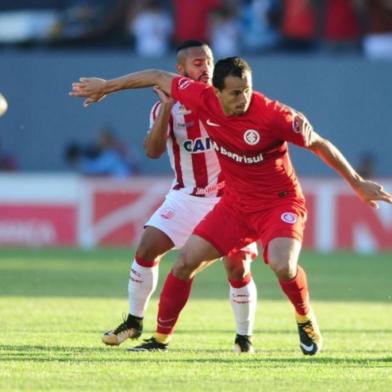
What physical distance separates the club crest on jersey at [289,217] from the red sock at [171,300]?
2.94 feet

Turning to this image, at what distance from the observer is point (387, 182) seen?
2264 cm

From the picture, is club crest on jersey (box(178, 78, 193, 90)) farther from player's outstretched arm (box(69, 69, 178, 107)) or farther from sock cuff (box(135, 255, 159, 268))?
sock cuff (box(135, 255, 159, 268))

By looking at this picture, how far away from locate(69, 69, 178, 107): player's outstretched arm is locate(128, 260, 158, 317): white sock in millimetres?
1390

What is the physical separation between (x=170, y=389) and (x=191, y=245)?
201 centimetres

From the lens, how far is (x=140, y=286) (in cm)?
1059

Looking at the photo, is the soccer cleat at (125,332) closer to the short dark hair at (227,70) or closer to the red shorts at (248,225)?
the red shorts at (248,225)

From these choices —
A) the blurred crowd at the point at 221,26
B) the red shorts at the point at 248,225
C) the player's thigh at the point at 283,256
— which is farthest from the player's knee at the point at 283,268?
the blurred crowd at the point at 221,26

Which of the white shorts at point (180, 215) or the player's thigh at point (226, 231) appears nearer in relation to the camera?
the player's thigh at point (226, 231)

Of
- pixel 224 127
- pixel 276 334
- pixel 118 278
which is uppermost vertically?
pixel 224 127

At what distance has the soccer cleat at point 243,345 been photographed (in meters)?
10.2

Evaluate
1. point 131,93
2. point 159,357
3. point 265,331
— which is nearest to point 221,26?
point 131,93

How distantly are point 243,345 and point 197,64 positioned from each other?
7.13 feet

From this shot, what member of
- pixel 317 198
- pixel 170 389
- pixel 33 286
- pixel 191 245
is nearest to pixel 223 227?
pixel 191 245

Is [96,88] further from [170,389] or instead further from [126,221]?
[126,221]
